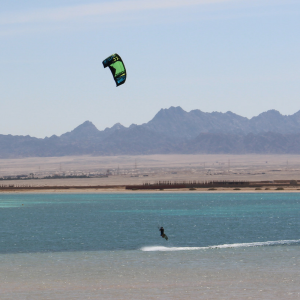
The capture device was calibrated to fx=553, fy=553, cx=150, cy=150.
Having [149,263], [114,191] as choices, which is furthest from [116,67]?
[114,191]

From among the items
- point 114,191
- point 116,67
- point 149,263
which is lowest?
point 114,191

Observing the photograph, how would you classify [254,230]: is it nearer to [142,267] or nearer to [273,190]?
[142,267]

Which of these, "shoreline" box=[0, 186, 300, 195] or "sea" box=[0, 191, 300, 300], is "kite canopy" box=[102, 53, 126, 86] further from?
"shoreline" box=[0, 186, 300, 195]

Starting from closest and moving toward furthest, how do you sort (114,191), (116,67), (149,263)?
(116,67) → (149,263) → (114,191)

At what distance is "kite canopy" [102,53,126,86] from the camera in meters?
25.7

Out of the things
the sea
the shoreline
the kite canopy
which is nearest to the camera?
the sea

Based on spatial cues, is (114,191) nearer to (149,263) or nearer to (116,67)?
(149,263)

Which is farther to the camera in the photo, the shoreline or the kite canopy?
the shoreline

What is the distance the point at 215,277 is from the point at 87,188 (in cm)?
13381

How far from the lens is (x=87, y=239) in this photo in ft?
134

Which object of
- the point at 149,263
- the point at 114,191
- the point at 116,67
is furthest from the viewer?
the point at 114,191

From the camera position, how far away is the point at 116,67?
A: 26.5 m

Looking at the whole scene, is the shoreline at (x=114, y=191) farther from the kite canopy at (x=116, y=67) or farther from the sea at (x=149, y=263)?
the kite canopy at (x=116, y=67)

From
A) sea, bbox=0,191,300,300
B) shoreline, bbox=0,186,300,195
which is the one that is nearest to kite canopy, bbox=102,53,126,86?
sea, bbox=0,191,300,300
